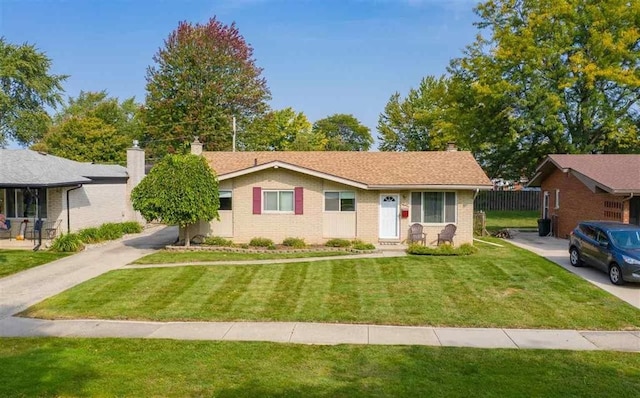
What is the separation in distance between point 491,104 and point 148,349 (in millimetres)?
29125

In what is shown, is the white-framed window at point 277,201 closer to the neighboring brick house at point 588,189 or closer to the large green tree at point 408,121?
the neighboring brick house at point 588,189

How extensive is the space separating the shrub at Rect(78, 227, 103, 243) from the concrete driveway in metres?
18.8

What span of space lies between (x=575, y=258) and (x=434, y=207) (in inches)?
235

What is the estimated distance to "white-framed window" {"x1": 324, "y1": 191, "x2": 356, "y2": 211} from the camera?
69.9 feet

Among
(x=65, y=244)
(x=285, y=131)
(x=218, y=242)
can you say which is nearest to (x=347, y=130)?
(x=285, y=131)

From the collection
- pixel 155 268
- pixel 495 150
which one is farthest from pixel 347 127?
pixel 155 268

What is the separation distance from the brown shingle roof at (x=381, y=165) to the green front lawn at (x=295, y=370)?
12.0m

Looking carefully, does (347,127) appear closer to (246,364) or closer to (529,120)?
(529,120)

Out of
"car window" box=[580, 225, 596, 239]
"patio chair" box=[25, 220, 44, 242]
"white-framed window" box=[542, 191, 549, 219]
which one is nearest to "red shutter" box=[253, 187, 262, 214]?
"patio chair" box=[25, 220, 44, 242]

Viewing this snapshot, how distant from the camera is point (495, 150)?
35.8m

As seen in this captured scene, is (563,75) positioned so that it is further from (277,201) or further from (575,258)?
(277,201)

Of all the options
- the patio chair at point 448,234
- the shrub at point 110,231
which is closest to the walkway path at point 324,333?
the patio chair at point 448,234

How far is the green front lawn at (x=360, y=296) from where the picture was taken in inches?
452

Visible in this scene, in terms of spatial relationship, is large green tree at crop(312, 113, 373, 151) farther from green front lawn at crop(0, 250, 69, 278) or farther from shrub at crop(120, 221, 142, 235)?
green front lawn at crop(0, 250, 69, 278)
